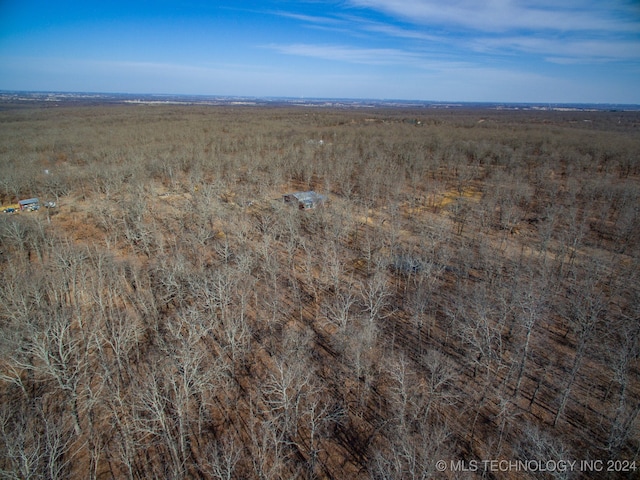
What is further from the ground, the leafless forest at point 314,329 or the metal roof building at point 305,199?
the metal roof building at point 305,199

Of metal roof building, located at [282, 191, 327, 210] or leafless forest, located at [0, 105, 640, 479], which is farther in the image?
metal roof building, located at [282, 191, 327, 210]

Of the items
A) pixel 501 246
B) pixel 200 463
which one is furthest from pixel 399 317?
pixel 501 246

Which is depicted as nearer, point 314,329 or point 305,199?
point 314,329

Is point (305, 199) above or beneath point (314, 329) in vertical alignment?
above

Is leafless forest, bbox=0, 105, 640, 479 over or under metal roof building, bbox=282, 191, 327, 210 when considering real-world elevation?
under

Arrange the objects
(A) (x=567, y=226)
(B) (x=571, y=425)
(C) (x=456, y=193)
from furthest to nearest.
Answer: (C) (x=456, y=193) < (A) (x=567, y=226) < (B) (x=571, y=425)

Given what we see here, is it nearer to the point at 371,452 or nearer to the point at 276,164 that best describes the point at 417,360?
the point at 371,452

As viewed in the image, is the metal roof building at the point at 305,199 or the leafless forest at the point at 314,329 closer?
the leafless forest at the point at 314,329

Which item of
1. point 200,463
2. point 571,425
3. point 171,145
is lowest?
point 200,463
